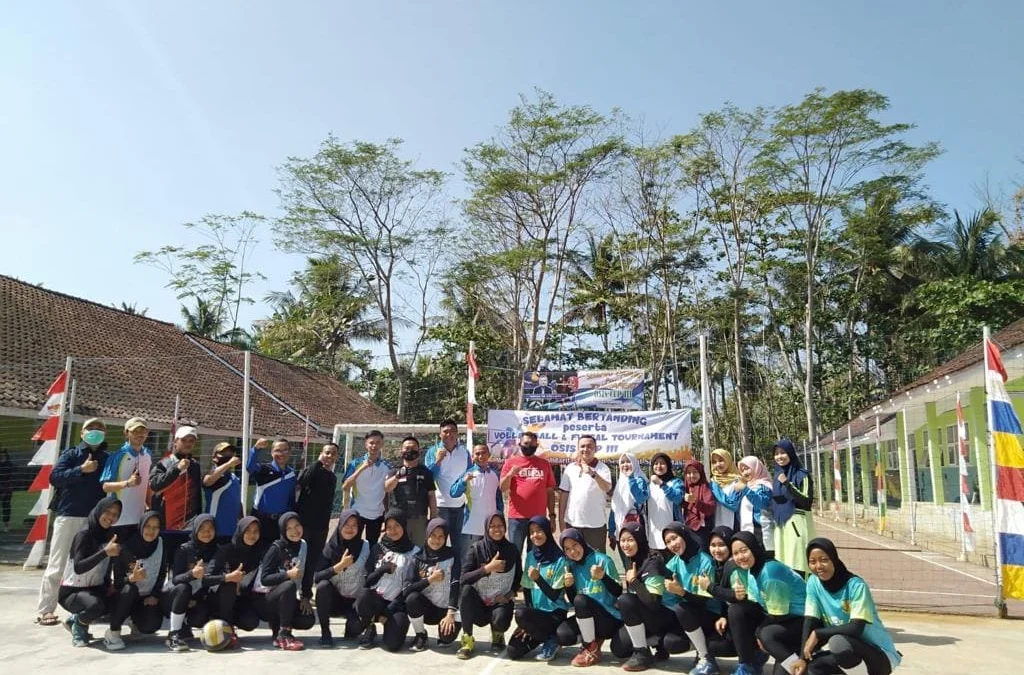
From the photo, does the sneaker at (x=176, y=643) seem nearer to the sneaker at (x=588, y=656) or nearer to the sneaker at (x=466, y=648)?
the sneaker at (x=466, y=648)

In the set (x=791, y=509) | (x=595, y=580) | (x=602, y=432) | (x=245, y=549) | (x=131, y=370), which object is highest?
(x=131, y=370)

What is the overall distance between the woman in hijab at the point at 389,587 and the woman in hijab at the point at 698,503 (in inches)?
84.4

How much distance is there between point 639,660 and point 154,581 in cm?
358

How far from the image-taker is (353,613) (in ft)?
17.8

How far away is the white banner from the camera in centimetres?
749

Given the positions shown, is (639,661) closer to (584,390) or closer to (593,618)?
(593,618)

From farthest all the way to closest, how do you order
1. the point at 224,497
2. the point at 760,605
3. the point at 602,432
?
the point at 602,432 < the point at 224,497 < the point at 760,605

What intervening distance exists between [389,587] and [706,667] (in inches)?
90.9

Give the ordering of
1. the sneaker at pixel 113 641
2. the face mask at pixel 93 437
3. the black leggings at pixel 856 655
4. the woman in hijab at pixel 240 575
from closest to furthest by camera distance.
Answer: the black leggings at pixel 856 655, the sneaker at pixel 113 641, the woman in hijab at pixel 240 575, the face mask at pixel 93 437

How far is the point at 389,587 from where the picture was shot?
5.37 meters

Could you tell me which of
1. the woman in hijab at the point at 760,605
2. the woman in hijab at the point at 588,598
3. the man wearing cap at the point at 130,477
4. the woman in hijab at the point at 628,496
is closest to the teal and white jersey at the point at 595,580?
the woman in hijab at the point at 588,598

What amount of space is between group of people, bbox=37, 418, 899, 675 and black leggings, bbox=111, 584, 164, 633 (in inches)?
0.5

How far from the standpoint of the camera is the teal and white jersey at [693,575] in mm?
4785

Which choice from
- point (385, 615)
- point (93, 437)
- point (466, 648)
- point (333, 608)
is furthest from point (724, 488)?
point (93, 437)
